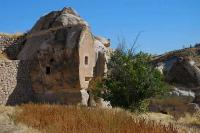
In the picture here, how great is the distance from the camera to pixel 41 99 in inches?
1148

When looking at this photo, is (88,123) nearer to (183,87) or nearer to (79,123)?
(79,123)

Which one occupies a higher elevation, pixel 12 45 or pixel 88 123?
Result: pixel 12 45

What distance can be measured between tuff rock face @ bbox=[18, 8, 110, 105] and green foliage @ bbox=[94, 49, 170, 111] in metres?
4.99

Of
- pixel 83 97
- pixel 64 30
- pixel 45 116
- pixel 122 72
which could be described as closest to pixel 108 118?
pixel 45 116

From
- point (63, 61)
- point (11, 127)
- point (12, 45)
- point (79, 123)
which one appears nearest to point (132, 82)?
point (63, 61)

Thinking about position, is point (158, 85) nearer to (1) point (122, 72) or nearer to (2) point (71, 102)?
(1) point (122, 72)

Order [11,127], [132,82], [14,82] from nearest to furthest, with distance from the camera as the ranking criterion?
[11,127], [132,82], [14,82]

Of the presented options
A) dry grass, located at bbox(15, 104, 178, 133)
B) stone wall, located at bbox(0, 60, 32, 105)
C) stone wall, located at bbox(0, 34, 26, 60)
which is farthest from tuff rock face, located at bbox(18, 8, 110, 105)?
dry grass, located at bbox(15, 104, 178, 133)

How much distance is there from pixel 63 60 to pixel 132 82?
7.56 m

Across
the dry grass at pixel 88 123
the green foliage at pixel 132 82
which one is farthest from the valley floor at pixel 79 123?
the green foliage at pixel 132 82

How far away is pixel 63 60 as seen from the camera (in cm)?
2766

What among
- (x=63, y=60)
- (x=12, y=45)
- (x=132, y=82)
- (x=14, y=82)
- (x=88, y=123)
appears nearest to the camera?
(x=88, y=123)

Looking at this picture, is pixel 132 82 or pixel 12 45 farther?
pixel 12 45

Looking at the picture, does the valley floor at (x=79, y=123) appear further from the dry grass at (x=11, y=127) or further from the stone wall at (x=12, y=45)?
the stone wall at (x=12, y=45)
